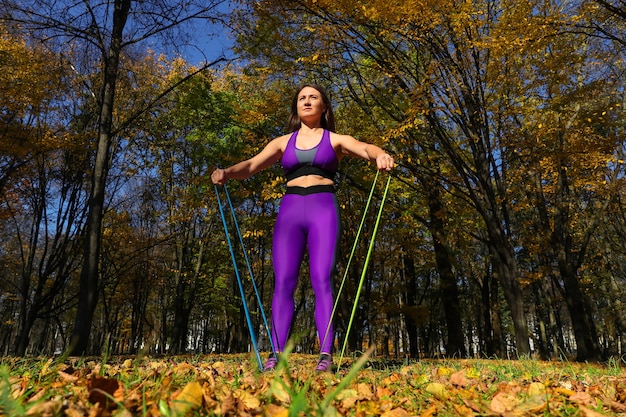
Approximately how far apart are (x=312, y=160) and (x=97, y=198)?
4340 millimetres

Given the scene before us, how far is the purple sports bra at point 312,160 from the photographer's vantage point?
11.5 ft

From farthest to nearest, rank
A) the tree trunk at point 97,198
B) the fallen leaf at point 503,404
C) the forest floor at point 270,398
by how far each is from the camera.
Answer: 1. the tree trunk at point 97,198
2. the fallen leaf at point 503,404
3. the forest floor at point 270,398

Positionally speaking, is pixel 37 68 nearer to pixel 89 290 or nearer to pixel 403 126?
pixel 89 290

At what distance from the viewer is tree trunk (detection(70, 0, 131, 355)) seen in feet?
19.6

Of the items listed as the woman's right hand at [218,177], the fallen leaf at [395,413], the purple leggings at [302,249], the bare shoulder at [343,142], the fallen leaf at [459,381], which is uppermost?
the bare shoulder at [343,142]

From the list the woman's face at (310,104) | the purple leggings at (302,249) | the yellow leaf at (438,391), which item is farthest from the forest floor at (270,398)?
the woman's face at (310,104)

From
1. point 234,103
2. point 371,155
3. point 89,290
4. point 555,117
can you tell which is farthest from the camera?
point 234,103

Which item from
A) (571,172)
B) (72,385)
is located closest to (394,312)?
(571,172)

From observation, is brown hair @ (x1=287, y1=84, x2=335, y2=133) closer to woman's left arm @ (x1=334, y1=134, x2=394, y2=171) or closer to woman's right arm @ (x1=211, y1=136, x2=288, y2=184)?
woman's right arm @ (x1=211, y1=136, x2=288, y2=184)

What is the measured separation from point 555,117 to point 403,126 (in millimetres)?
5853

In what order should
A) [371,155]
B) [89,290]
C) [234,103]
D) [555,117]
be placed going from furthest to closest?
[234,103], [555,117], [89,290], [371,155]

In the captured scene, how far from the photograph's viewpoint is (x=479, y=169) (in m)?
8.95

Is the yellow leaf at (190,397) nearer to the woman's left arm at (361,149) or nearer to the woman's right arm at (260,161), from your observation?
the woman's left arm at (361,149)

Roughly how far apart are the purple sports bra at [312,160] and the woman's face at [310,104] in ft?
0.97
